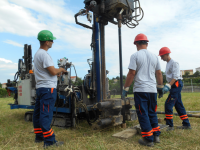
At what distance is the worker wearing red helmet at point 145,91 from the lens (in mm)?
2957

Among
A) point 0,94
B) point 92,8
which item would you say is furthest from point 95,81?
point 0,94

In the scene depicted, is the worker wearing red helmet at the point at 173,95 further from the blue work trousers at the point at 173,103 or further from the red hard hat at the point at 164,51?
the red hard hat at the point at 164,51

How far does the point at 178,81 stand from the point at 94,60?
2342 mm

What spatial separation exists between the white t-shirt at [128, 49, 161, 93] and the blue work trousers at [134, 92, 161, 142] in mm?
107

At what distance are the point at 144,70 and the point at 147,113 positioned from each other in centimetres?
75

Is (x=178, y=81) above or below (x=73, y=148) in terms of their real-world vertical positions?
above

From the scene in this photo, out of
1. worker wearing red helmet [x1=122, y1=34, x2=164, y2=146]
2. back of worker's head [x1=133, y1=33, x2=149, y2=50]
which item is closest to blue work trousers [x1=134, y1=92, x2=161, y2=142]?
worker wearing red helmet [x1=122, y1=34, x2=164, y2=146]

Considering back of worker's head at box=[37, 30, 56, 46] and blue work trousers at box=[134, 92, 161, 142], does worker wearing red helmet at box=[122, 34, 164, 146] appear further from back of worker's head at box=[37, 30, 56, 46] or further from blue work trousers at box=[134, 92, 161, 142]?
back of worker's head at box=[37, 30, 56, 46]

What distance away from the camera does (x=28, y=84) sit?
580 cm

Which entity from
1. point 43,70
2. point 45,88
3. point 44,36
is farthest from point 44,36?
point 45,88

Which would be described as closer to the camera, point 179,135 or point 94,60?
point 179,135

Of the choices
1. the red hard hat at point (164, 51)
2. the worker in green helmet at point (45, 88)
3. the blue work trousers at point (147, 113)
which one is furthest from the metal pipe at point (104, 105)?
the red hard hat at point (164, 51)

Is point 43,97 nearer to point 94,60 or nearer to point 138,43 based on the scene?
point 138,43

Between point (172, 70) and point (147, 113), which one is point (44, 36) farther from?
point (172, 70)
